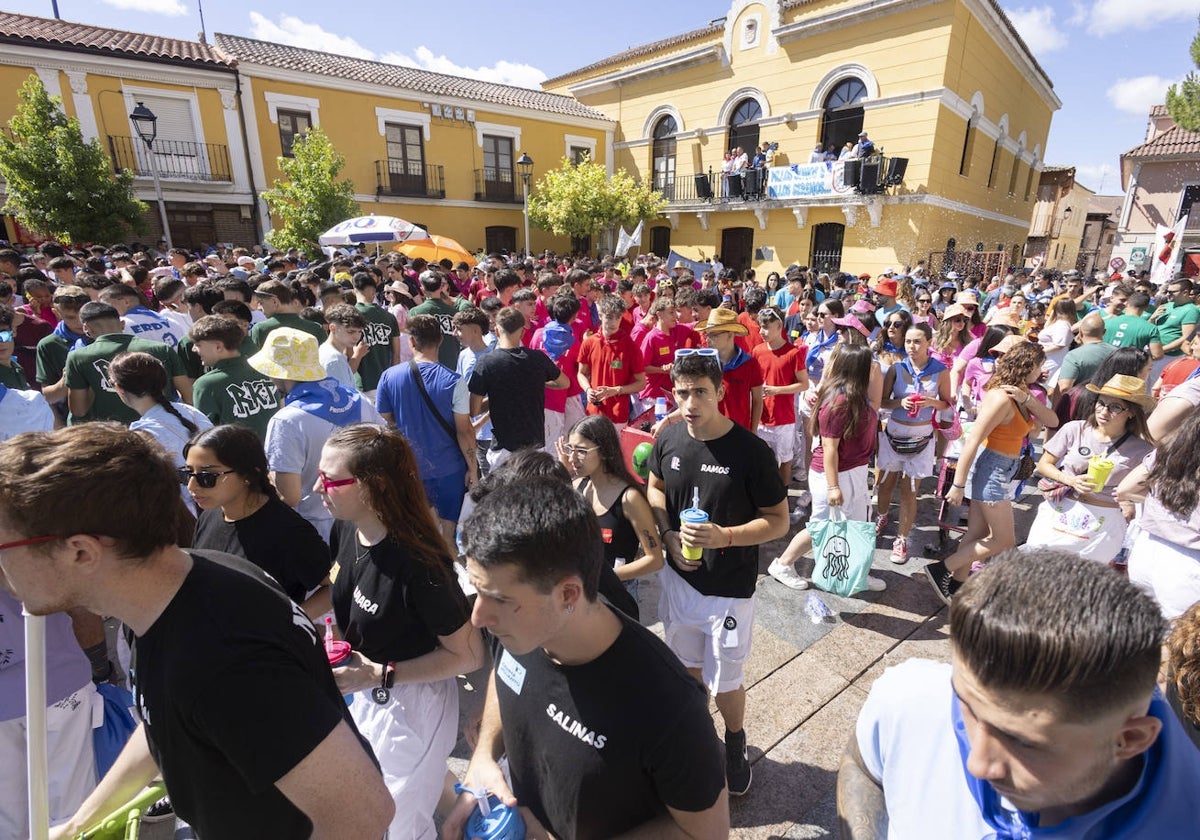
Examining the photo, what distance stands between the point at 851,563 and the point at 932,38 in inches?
Result: 718

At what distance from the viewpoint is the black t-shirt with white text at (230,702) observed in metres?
1.23

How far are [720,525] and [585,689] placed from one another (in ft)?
4.53

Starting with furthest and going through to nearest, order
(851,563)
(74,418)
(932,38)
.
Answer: (932,38), (74,418), (851,563)

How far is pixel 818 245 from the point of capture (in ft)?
63.7

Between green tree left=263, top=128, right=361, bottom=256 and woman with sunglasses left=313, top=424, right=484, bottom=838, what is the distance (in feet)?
51.3

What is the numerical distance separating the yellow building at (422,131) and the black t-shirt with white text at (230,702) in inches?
860

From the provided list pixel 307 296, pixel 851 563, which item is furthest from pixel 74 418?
pixel 851 563

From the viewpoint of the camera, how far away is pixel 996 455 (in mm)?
3736

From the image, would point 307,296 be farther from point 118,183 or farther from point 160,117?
point 160,117

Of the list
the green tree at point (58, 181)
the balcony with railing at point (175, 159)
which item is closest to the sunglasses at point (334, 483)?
the green tree at point (58, 181)

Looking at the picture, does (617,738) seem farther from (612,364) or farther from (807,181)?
(807,181)

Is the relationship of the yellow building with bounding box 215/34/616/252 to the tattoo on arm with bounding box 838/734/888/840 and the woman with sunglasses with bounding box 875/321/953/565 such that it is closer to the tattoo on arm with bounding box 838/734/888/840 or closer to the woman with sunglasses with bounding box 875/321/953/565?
the woman with sunglasses with bounding box 875/321/953/565

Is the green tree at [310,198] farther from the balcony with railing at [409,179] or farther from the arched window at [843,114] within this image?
the arched window at [843,114]

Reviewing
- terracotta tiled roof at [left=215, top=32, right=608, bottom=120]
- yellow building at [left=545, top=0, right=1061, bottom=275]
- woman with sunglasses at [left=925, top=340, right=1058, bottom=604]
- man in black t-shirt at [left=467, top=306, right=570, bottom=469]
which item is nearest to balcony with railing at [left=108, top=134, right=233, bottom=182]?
terracotta tiled roof at [left=215, top=32, right=608, bottom=120]
